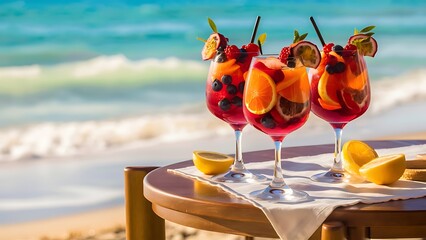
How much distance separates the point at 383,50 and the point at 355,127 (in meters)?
3.53

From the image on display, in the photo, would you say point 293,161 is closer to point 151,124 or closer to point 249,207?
point 249,207

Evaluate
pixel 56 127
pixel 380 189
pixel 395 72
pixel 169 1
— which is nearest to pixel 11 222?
pixel 56 127

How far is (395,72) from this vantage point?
33.6 ft

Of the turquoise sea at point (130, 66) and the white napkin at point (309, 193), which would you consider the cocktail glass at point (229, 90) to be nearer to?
the white napkin at point (309, 193)

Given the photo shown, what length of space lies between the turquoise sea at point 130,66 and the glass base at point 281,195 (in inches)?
180

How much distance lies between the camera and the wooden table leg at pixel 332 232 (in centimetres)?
140

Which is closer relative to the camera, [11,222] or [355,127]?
→ [11,222]

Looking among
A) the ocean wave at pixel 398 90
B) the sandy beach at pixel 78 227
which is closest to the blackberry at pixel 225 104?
the sandy beach at pixel 78 227

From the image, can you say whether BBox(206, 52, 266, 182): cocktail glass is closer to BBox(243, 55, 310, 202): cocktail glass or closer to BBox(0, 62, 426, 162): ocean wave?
BBox(243, 55, 310, 202): cocktail glass

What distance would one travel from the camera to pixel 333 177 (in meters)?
1.72

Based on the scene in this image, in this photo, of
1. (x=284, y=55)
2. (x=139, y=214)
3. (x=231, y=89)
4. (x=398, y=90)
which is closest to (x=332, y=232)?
(x=284, y=55)

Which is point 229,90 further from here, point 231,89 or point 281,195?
point 281,195

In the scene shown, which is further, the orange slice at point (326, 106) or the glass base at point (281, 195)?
the orange slice at point (326, 106)

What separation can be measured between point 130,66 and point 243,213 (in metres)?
8.94
